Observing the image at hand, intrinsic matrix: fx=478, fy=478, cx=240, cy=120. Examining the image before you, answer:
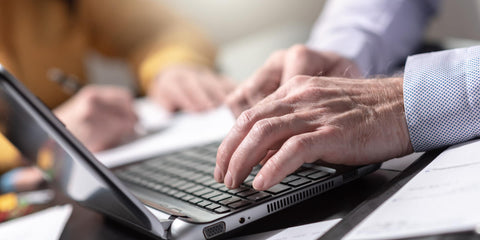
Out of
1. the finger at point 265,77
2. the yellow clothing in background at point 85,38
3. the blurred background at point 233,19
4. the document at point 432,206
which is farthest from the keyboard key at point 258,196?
the blurred background at point 233,19

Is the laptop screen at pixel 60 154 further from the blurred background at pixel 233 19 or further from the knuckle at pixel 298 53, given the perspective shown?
the blurred background at pixel 233 19

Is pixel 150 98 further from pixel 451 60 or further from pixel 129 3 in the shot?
pixel 451 60

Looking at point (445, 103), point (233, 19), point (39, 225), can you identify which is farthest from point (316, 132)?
point (233, 19)

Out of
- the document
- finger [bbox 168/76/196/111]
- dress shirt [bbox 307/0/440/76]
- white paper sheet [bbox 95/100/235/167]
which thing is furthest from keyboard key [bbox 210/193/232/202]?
finger [bbox 168/76/196/111]

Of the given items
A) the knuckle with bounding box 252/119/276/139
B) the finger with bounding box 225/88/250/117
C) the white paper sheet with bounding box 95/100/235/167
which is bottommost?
the knuckle with bounding box 252/119/276/139

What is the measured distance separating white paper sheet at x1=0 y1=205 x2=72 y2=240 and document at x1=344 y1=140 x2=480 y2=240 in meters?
0.34

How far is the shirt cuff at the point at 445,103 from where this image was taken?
0.43 metres

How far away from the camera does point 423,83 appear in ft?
1.48

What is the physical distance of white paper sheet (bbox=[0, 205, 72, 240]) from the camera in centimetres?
52

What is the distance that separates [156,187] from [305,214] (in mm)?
186

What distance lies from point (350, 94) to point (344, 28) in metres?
0.46

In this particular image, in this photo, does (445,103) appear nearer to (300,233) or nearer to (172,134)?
(300,233)

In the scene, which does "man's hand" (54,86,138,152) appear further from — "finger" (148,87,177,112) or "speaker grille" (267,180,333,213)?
"speaker grille" (267,180,333,213)

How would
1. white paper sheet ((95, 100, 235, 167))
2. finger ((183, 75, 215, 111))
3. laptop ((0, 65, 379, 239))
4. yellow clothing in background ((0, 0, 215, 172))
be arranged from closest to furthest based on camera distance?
laptop ((0, 65, 379, 239))
white paper sheet ((95, 100, 235, 167))
finger ((183, 75, 215, 111))
yellow clothing in background ((0, 0, 215, 172))
